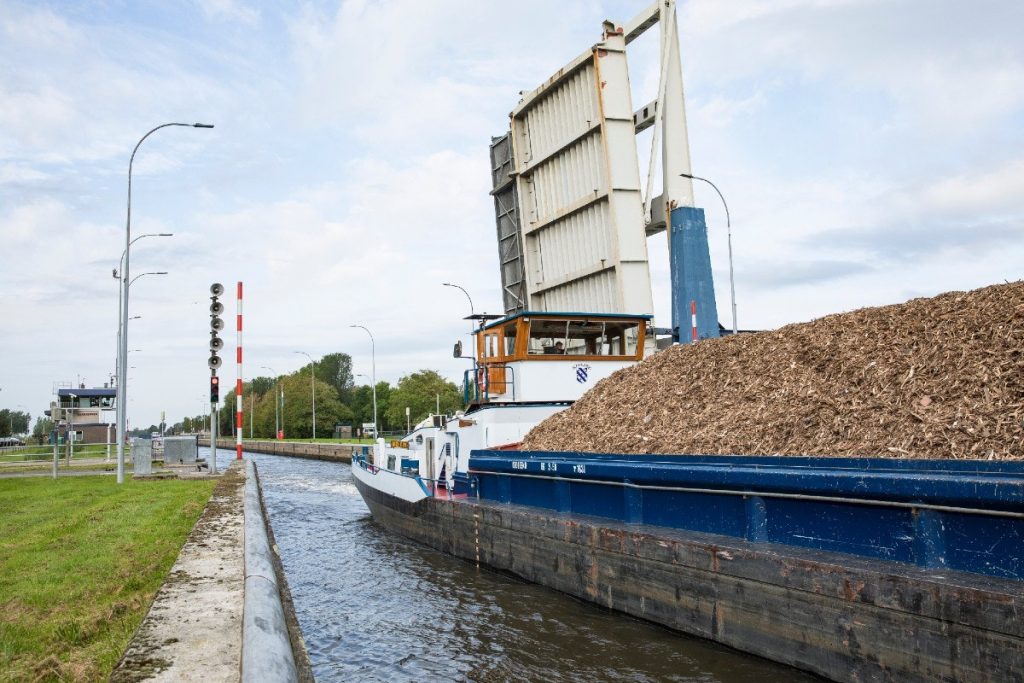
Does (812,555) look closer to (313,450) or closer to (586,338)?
(586,338)

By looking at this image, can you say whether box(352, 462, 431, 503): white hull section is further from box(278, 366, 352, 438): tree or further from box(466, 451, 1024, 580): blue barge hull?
box(278, 366, 352, 438): tree

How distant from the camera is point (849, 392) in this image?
746 cm

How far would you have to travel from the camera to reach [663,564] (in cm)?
714

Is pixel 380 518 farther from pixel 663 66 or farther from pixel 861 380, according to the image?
pixel 663 66

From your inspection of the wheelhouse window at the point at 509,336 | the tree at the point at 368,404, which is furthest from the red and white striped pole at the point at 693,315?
the tree at the point at 368,404

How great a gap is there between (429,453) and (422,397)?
2392 inches

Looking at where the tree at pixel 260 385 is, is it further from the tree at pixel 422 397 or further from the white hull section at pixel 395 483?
the white hull section at pixel 395 483

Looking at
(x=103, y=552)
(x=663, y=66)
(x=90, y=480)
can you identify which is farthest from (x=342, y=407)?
(x=103, y=552)

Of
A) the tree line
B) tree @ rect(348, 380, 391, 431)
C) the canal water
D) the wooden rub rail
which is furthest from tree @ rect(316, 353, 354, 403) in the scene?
the canal water

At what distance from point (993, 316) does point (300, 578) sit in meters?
9.55

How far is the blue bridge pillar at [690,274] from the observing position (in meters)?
17.9

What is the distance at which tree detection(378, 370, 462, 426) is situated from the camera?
243ft

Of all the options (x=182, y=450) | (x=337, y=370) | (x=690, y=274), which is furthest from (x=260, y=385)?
(x=690, y=274)

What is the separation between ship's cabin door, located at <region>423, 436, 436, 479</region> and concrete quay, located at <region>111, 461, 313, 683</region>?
5648 millimetres
